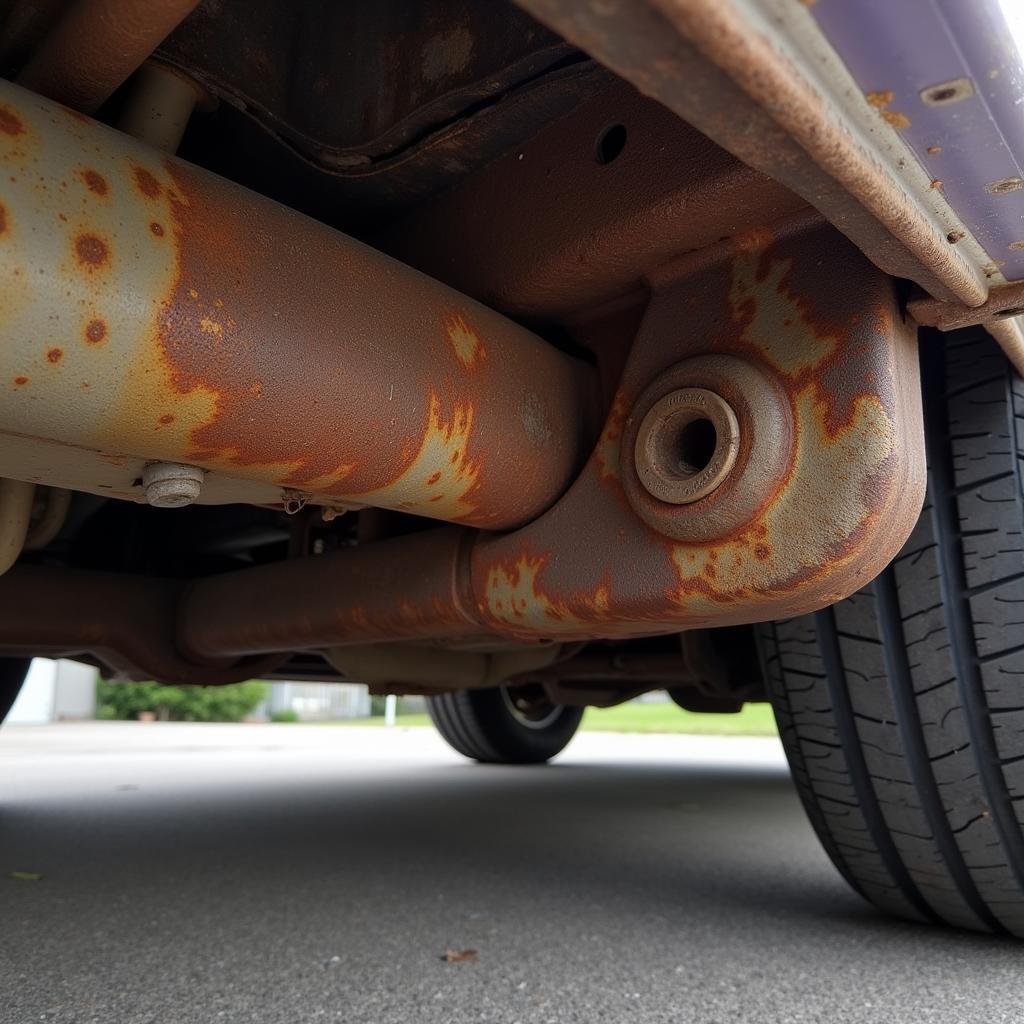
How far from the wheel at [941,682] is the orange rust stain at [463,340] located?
747mm

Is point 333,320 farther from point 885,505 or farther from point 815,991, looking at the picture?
point 815,991

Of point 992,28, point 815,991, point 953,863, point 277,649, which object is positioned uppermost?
point 992,28

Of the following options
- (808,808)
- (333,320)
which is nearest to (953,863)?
(808,808)

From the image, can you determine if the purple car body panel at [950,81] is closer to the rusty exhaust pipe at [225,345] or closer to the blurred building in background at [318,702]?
the rusty exhaust pipe at [225,345]

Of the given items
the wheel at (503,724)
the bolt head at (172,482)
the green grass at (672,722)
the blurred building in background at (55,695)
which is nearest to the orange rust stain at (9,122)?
the bolt head at (172,482)

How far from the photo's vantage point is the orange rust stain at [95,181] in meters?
0.65

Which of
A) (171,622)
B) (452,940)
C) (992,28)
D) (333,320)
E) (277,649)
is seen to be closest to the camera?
(992,28)

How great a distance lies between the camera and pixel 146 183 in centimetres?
69

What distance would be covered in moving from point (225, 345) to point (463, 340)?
11.1 inches

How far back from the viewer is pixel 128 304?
66cm

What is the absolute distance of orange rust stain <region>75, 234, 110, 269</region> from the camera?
63 centimetres

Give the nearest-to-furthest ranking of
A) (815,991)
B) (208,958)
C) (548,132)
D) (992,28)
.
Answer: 1. (992,28)
2. (548,132)
3. (815,991)
4. (208,958)

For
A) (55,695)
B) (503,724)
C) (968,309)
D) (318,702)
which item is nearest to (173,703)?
(55,695)

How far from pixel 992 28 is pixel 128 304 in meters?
0.61
